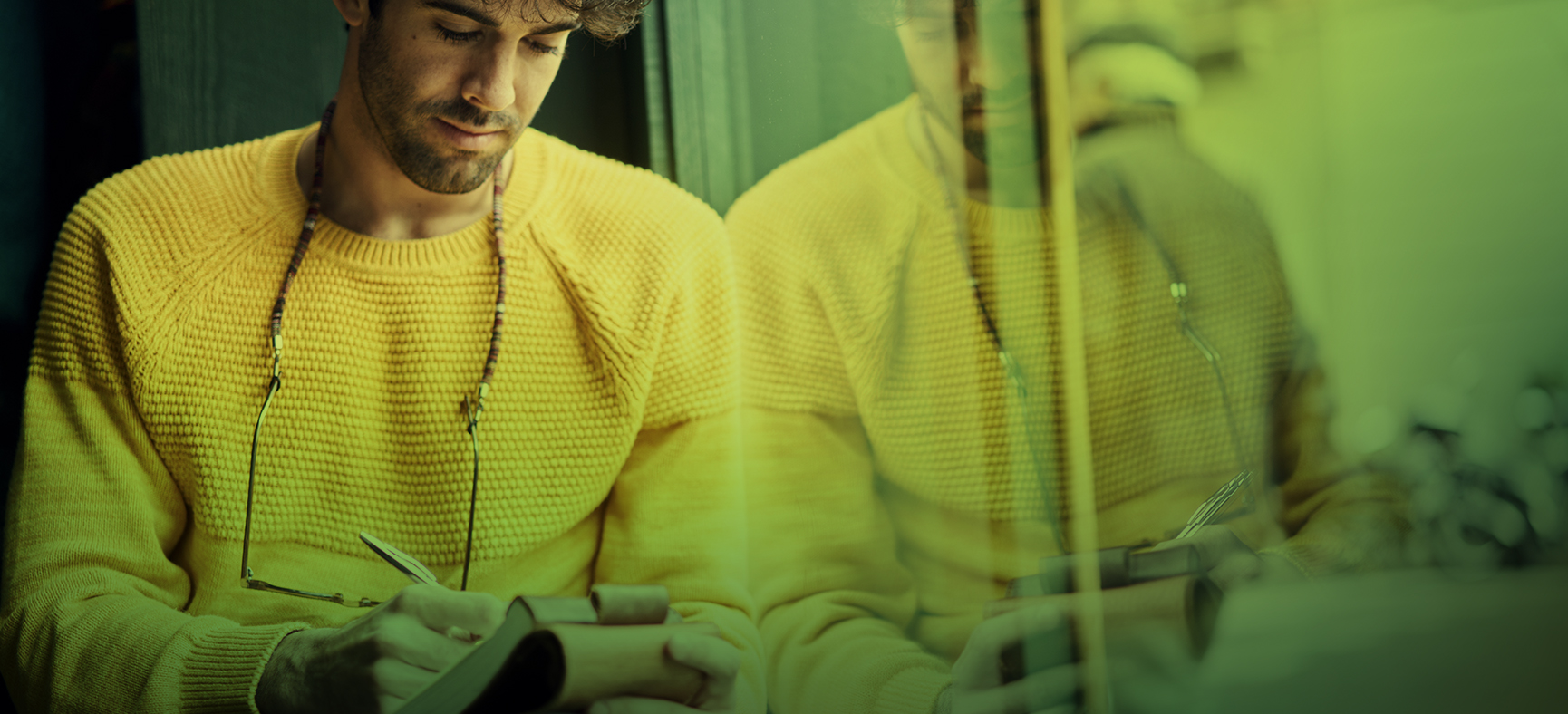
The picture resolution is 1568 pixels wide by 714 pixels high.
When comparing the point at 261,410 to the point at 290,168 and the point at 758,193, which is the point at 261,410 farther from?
the point at 758,193

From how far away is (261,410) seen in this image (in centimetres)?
82

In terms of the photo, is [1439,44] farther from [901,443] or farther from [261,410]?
[261,410]

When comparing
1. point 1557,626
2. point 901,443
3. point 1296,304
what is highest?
point 1296,304

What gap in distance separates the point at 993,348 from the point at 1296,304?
22cm

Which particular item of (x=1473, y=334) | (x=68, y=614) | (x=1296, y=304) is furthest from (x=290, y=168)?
(x=1473, y=334)

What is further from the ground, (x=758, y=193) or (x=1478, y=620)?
(x=758, y=193)

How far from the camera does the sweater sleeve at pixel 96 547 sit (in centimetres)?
77

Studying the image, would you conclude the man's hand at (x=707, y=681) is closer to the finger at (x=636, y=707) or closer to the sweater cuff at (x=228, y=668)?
the finger at (x=636, y=707)

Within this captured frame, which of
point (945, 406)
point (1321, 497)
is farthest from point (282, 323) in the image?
point (1321, 497)

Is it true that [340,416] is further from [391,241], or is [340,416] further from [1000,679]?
[1000,679]

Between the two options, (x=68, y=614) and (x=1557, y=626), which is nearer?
(x=1557, y=626)

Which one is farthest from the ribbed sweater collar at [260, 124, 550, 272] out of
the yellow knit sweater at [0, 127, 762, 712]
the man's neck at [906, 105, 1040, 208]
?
the man's neck at [906, 105, 1040, 208]

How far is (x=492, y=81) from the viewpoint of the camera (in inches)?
30.9

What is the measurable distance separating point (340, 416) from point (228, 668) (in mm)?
219
